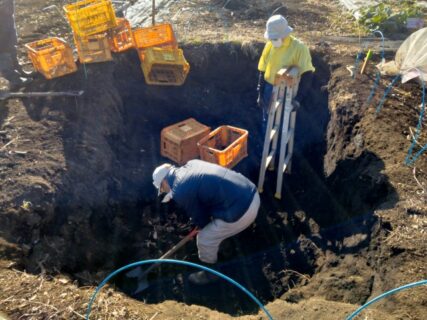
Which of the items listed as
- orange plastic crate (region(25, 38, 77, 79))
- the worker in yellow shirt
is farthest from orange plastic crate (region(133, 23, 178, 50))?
the worker in yellow shirt

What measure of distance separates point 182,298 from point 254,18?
7831mm

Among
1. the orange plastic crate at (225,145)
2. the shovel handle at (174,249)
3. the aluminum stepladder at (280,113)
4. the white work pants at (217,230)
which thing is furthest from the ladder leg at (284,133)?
the shovel handle at (174,249)

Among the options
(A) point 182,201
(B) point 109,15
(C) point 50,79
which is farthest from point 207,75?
(A) point 182,201

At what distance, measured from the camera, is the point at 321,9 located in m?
11.0

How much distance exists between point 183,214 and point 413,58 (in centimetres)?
483

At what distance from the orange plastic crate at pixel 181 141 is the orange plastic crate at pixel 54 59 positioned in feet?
7.09

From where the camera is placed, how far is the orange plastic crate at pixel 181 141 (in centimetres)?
665

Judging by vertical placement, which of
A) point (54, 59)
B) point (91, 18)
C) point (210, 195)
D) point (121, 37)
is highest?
point (91, 18)

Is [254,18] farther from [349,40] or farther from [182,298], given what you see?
[182,298]

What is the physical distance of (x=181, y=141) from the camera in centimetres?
657

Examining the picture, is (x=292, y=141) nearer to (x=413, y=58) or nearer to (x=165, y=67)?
(x=413, y=58)

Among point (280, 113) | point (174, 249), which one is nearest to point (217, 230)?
point (174, 249)

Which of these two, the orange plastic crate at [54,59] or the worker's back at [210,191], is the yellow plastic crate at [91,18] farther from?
the worker's back at [210,191]

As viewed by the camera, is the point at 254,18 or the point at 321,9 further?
the point at 321,9
